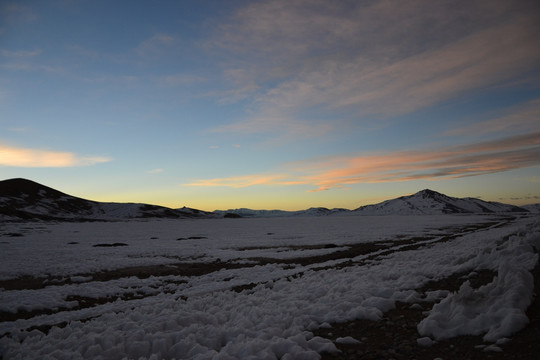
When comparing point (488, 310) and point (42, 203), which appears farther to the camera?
point (42, 203)

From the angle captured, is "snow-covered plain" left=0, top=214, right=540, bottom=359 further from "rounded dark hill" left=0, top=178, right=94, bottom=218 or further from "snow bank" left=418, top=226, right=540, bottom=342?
"rounded dark hill" left=0, top=178, right=94, bottom=218

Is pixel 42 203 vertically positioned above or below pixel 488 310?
above

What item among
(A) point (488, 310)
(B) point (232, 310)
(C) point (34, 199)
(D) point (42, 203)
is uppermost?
(C) point (34, 199)

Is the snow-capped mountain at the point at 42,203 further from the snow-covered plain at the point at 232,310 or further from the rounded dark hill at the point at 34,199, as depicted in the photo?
the snow-covered plain at the point at 232,310

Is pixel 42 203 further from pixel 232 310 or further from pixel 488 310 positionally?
pixel 488 310

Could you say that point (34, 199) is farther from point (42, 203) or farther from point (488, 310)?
point (488, 310)

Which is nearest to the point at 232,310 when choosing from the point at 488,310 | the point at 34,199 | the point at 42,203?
the point at 488,310

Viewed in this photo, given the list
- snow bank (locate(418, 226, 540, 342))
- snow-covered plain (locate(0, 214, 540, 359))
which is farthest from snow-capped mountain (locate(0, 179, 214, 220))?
snow bank (locate(418, 226, 540, 342))

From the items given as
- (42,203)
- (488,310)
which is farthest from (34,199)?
(488,310)

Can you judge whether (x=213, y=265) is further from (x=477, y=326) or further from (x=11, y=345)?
(x=477, y=326)

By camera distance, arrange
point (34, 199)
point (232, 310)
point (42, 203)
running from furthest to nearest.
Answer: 1. point (34, 199)
2. point (42, 203)
3. point (232, 310)

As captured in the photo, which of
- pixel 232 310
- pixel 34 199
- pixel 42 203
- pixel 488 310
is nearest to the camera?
pixel 488 310

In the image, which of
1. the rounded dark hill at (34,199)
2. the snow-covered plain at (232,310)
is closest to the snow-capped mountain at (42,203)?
the rounded dark hill at (34,199)

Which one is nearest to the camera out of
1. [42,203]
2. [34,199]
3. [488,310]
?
[488,310]
